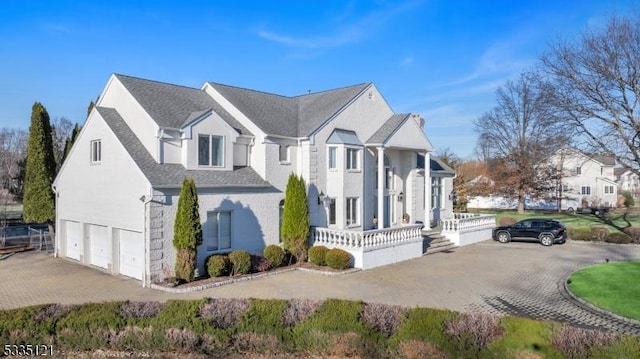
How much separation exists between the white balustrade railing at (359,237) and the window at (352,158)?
13.9 feet

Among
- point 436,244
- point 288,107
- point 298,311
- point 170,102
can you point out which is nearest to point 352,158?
point 288,107

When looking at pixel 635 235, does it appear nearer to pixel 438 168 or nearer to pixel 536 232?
pixel 536 232

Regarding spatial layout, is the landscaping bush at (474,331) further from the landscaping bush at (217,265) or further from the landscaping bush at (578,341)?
the landscaping bush at (217,265)

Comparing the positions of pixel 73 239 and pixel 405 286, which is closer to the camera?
pixel 405 286

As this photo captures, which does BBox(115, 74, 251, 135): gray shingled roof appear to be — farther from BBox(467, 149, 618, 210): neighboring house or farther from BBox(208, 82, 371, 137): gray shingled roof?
BBox(467, 149, 618, 210): neighboring house

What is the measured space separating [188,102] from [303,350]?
49.5 ft

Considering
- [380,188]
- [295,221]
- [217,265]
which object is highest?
[380,188]

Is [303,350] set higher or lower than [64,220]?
lower

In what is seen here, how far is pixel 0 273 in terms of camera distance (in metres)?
18.8

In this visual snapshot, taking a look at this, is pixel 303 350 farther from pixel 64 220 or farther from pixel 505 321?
pixel 64 220

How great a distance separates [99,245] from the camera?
1967cm

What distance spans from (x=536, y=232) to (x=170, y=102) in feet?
77.2

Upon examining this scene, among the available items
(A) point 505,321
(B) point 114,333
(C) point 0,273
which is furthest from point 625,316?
(C) point 0,273

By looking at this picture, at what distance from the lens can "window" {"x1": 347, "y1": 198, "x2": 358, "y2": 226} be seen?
24.0 meters
